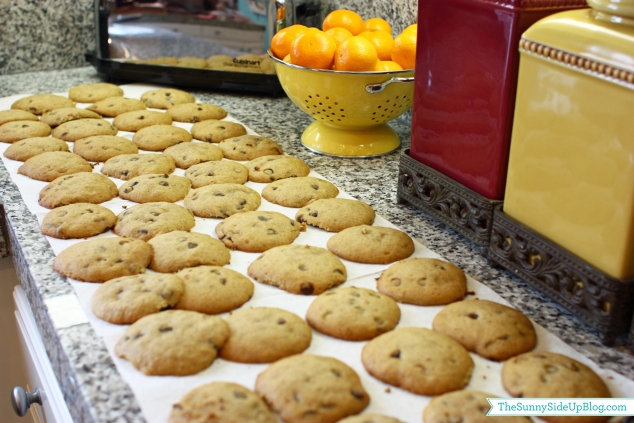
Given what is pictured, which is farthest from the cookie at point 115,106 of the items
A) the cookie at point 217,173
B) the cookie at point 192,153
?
the cookie at point 217,173

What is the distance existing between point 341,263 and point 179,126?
0.72 metres

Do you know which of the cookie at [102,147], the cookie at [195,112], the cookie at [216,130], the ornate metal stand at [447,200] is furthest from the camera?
the cookie at [195,112]

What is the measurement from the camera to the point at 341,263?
934mm

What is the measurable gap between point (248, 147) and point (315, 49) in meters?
0.25

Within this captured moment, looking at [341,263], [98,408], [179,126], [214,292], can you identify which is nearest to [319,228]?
[341,263]

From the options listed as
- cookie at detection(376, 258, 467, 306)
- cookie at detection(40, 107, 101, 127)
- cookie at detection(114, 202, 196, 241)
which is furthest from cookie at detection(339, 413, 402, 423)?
cookie at detection(40, 107, 101, 127)

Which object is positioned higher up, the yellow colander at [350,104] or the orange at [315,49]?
the orange at [315,49]

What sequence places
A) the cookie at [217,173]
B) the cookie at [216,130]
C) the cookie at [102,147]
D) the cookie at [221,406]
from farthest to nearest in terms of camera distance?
1. the cookie at [216,130]
2. the cookie at [102,147]
3. the cookie at [217,173]
4. the cookie at [221,406]

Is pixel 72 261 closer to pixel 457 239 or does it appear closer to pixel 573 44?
pixel 457 239

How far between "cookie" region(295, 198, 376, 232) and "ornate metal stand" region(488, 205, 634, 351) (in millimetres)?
229

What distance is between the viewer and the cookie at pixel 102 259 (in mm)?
891

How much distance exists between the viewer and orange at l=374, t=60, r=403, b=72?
1.23m

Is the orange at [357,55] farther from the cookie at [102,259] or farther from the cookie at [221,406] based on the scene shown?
the cookie at [221,406]

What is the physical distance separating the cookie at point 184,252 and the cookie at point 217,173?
23 centimetres
